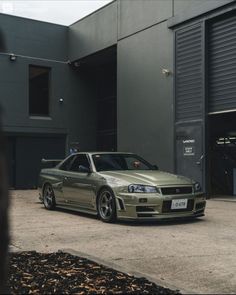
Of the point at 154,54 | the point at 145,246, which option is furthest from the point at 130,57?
the point at 145,246

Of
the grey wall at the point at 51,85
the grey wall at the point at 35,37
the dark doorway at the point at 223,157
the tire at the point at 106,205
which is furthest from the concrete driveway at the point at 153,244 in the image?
the grey wall at the point at 35,37

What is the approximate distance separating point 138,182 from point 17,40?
43.7ft

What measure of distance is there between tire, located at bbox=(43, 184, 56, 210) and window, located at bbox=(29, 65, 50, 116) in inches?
371

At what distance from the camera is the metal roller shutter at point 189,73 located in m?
15.4

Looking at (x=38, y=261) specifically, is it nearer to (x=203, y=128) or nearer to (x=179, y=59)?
(x=203, y=128)

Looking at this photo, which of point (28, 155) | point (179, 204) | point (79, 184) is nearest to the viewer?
point (179, 204)

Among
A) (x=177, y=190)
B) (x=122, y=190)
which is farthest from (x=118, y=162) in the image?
(x=177, y=190)

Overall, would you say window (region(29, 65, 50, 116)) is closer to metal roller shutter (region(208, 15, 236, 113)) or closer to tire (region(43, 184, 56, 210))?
metal roller shutter (region(208, 15, 236, 113))

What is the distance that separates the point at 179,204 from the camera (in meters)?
9.57

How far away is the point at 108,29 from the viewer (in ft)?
64.9

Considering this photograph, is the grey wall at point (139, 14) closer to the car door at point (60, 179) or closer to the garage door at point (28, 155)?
the garage door at point (28, 155)

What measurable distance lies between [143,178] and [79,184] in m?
1.70

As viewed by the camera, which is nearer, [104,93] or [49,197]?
[49,197]

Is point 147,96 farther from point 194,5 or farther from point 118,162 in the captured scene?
point 118,162
